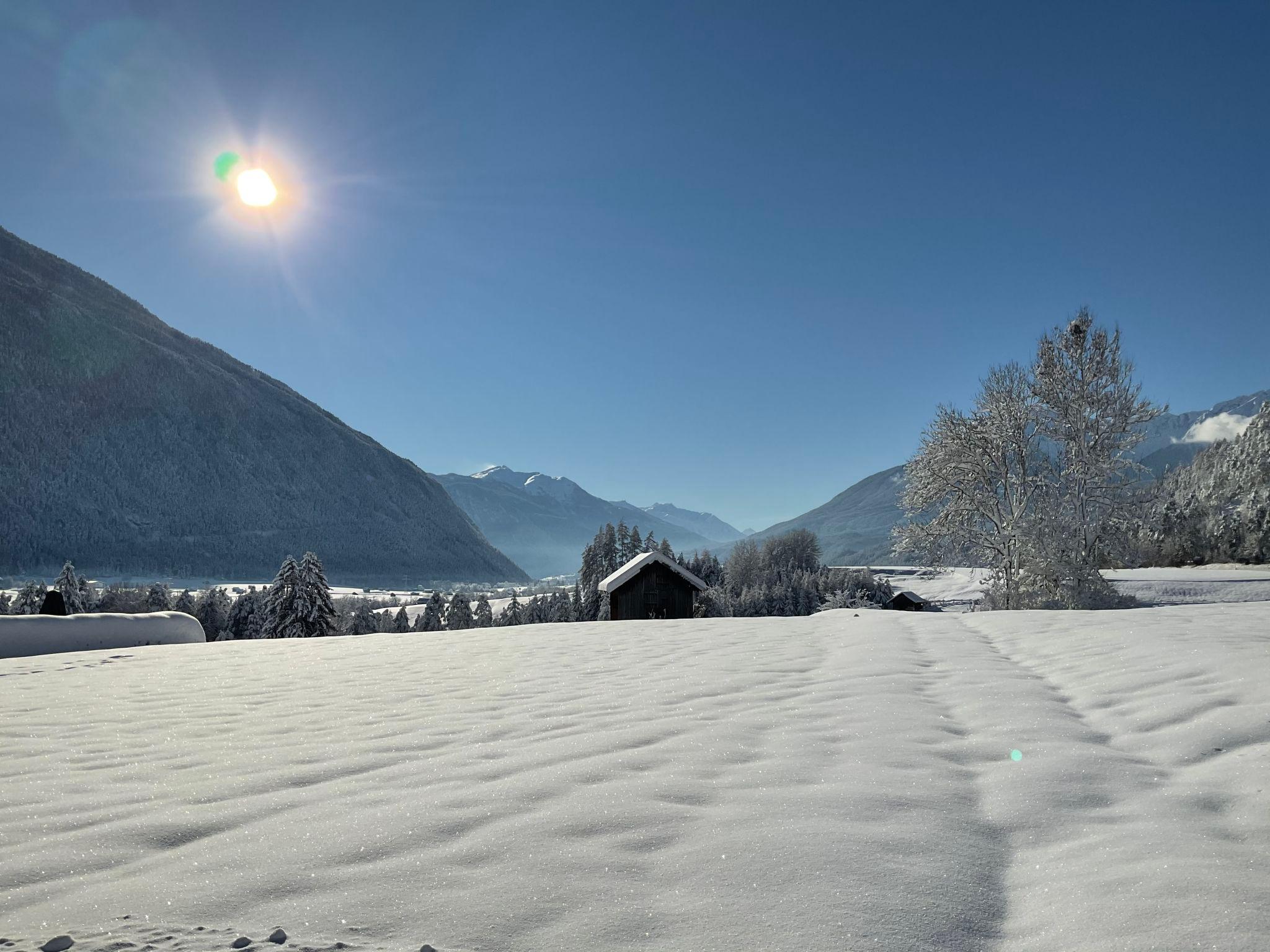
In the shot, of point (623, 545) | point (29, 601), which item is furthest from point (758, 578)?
point (29, 601)

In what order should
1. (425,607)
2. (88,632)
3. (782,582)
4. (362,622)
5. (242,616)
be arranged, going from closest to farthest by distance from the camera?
(88,632), (242,616), (362,622), (425,607), (782,582)

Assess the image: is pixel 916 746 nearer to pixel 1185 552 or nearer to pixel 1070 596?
pixel 1070 596

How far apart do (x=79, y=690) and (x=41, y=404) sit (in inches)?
8816

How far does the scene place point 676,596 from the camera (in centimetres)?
2289

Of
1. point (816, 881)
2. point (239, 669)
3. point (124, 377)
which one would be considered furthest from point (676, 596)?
point (124, 377)

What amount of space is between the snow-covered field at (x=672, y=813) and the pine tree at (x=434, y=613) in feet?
156

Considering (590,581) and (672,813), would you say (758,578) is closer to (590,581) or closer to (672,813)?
(590,581)

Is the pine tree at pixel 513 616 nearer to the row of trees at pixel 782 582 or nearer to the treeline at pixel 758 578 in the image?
the treeline at pixel 758 578

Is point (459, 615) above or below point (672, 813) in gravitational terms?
below

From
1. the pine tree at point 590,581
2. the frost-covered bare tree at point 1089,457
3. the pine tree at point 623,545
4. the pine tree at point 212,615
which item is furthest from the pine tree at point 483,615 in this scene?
the frost-covered bare tree at point 1089,457

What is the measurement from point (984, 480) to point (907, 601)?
2255 centimetres

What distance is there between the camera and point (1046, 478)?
56.7ft

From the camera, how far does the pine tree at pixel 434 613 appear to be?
50.8m

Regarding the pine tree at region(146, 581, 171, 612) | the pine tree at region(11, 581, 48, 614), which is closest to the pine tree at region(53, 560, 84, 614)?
the pine tree at region(146, 581, 171, 612)
